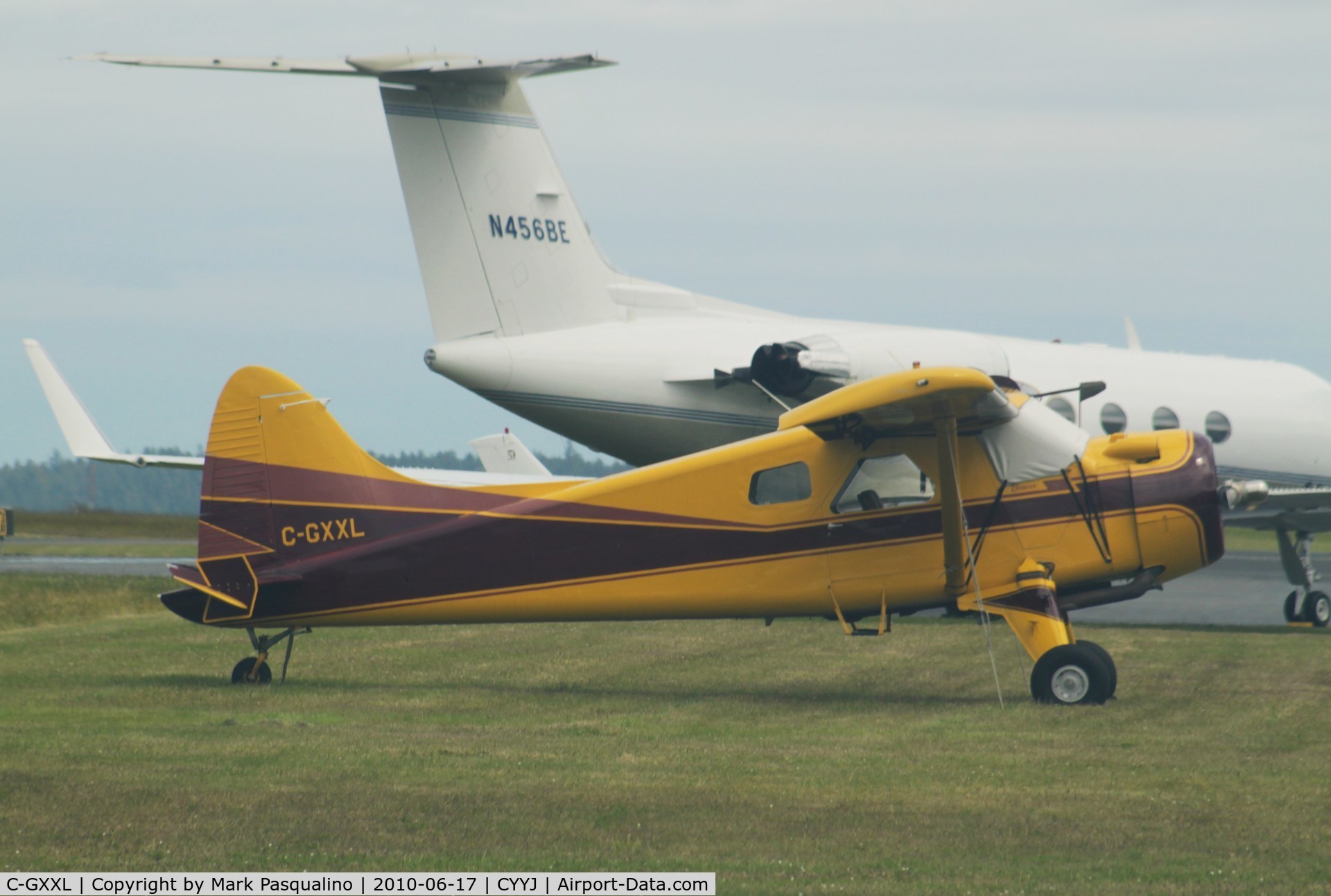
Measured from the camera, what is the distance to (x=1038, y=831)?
6.67 m

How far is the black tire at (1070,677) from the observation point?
10898 millimetres

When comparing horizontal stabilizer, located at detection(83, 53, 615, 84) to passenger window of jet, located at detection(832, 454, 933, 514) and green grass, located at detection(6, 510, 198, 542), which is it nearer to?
passenger window of jet, located at detection(832, 454, 933, 514)

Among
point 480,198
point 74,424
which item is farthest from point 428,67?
point 74,424

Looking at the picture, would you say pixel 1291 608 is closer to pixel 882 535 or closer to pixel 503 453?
pixel 882 535

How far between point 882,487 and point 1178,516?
7.76 feet

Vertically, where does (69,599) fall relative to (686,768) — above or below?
below

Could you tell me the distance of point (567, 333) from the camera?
19.3 m

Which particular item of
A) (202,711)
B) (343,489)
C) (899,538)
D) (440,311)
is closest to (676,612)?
(899,538)

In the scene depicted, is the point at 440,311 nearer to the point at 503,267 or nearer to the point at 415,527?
the point at 503,267

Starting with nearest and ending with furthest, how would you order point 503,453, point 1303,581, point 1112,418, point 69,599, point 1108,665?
point 1108,665, point 1303,581, point 1112,418, point 69,599, point 503,453

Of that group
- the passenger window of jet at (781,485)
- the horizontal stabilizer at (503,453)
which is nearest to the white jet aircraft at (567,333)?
the passenger window of jet at (781,485)

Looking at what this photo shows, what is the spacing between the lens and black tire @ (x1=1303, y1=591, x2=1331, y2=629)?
18484 mm

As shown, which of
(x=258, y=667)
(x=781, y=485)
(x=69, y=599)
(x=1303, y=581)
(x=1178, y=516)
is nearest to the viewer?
(x=1178, y=516)

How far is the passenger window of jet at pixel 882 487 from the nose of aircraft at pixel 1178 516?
5.67 ft
